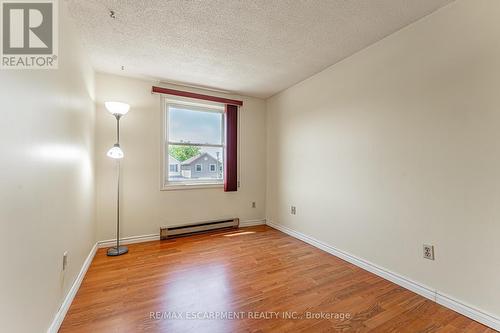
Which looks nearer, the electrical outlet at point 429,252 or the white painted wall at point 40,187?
the white painted wall at point 40,187

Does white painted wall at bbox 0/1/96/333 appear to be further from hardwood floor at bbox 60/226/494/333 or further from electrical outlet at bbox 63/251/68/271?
hardwood floor at bbox 60/226/494/333

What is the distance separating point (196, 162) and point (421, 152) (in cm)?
299

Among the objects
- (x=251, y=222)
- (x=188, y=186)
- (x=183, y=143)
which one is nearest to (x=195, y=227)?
(x=188, y=186)

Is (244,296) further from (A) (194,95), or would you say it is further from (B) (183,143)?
(A) (194,95)

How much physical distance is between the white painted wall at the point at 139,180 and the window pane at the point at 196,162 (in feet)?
0.75

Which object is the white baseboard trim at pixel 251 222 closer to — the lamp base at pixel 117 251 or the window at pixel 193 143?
the window at pixel 193 143

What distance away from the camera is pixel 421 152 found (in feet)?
6.20

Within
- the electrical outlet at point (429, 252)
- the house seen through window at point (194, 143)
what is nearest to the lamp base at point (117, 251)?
the house seen through window at point (194, 143)

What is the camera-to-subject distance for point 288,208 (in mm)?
3570

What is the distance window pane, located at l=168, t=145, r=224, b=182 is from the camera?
349cm

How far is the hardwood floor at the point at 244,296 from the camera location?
151 centimetres

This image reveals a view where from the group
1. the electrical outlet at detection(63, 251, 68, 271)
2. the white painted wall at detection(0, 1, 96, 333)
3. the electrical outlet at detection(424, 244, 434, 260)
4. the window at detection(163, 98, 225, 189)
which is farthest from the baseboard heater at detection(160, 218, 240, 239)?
the electrical outlet at detection(424, 244, 434, 260)

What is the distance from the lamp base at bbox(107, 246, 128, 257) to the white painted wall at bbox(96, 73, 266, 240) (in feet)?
0.66

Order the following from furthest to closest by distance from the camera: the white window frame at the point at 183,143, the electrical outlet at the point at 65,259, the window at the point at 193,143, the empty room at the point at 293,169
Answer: the window at the point at 193,143 < the white window frame at the point at 183,143 < the electrical outlet at the point at 65,259 < the empty room at the point at 293,169
